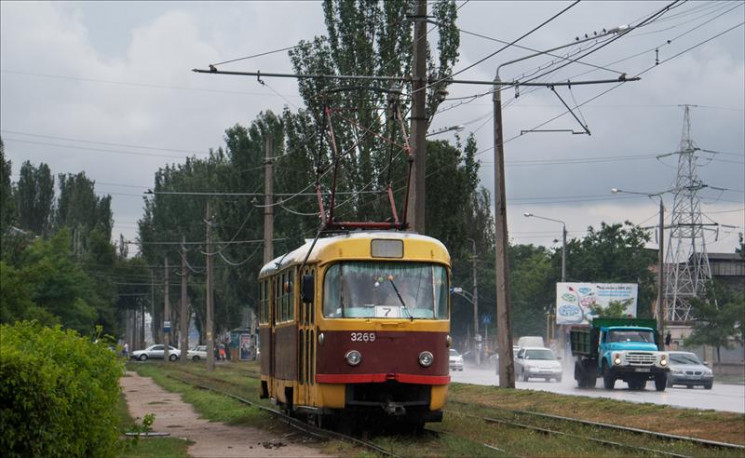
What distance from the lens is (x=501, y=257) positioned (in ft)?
112

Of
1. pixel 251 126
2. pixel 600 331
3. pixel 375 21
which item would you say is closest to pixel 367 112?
pixel 375 21

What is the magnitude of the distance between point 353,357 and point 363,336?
338mm

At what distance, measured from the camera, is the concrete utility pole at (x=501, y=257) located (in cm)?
3359

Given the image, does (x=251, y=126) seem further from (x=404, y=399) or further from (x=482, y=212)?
(x=404, y=399)

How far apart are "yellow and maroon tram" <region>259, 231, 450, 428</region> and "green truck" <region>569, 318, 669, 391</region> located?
73.7ft

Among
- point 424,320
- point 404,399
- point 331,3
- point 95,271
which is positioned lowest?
point 404,399

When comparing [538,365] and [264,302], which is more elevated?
[264,302]

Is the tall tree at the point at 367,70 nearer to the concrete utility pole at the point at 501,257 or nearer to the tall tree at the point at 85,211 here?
the concrete utility pole at the point at 501,257

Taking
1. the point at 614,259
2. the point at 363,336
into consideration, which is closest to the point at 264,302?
the point at 363,336

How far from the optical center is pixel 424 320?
18.5 m

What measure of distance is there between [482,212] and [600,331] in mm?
59735

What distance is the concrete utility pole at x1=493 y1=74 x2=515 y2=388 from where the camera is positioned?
33594 millimetres

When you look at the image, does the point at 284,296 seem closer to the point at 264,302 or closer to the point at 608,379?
the point at 264,302

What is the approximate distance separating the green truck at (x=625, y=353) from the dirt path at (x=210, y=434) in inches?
576
